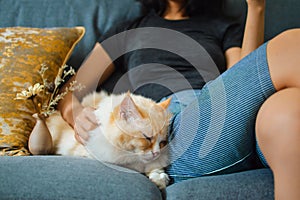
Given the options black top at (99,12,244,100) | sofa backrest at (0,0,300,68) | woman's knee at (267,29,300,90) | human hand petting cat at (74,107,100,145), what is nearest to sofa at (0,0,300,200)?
human hand petting cat at (74,107,100,145)

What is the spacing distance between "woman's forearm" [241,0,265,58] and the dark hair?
0.24m

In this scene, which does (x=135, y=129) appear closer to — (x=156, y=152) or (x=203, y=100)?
(x=156, y=152)

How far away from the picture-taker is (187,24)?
156 cm

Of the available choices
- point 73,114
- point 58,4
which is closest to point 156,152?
point 73,114

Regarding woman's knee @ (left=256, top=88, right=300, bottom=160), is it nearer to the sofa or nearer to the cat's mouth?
the sofa

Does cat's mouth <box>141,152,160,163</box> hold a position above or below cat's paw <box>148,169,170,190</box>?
above

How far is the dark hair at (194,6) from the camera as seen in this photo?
1.57 metres

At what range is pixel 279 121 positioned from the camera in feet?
2.60

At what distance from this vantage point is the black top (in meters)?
1.44

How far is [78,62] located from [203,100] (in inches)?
28.8

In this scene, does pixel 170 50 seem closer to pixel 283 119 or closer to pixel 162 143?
pixel 162 143

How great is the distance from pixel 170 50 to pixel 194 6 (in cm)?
23

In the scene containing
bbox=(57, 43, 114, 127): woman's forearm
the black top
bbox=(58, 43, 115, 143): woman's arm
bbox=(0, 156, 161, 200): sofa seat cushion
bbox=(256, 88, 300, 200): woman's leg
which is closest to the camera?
bbox=(256, 88, 300, 200): woman's leg

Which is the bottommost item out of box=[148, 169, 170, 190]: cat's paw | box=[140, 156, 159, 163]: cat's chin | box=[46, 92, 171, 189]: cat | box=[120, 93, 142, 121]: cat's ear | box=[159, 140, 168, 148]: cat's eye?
box=[148, 169, 170, 190]: cat's paw
